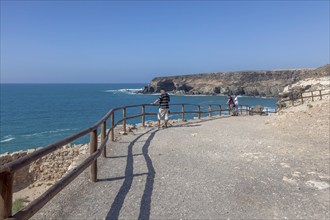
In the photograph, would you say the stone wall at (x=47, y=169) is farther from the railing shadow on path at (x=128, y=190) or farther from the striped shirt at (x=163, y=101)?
the railing shadow on path at (x=128, y=190)

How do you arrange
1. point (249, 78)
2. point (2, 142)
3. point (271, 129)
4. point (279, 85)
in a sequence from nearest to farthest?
point (271, 129) → point (2, 142) → point (279, 85) → point (249, 78)

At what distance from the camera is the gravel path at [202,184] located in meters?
5.11

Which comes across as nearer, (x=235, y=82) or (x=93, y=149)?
(x=93, y=149)

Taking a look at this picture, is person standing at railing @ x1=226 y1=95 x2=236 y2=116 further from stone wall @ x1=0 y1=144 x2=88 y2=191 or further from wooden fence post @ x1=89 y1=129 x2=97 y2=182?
wooden fence post @ x1=89 y1=129 x2=97 y2=182

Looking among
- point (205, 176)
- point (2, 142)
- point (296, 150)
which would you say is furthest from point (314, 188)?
point (2, 142)

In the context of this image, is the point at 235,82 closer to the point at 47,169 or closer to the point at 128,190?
the point at 47,169

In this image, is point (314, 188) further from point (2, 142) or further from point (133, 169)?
point (2, 142)

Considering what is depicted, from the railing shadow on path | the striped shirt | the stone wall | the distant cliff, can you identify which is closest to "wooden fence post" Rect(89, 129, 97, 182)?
the railing shadow on path

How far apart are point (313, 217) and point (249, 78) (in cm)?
13466

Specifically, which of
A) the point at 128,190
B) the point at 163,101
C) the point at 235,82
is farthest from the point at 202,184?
the point at 235,82

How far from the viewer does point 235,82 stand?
133 meters

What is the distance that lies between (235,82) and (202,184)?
130 m

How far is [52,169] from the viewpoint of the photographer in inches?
656

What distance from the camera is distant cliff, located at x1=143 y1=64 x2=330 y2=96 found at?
11994 cm
